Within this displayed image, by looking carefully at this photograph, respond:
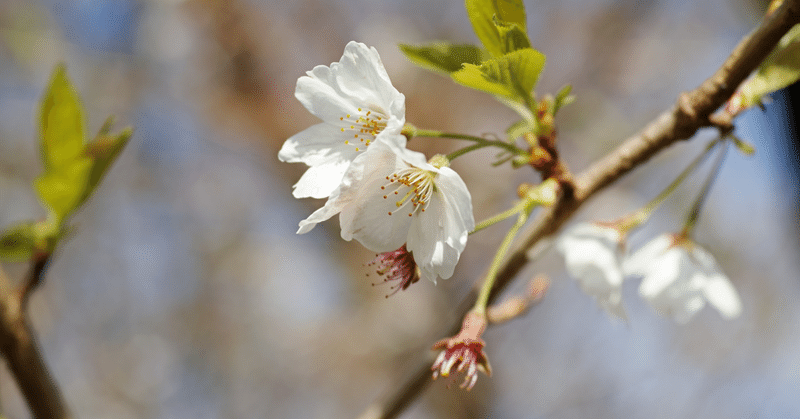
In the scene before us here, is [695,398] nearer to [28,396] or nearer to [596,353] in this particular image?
[596,353]

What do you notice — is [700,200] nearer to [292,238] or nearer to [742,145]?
[742,145]

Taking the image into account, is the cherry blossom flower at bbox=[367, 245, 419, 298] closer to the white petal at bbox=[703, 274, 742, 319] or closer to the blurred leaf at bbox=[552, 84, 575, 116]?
the blurred leaf at bbox=[552, 84, 575, 116]

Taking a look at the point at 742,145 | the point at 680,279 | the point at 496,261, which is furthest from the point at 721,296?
the point at 496,261

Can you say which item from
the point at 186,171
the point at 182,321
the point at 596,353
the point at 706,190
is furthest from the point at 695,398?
the point at 186,171

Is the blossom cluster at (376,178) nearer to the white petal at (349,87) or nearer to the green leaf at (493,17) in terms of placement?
the white petal at (349,87)

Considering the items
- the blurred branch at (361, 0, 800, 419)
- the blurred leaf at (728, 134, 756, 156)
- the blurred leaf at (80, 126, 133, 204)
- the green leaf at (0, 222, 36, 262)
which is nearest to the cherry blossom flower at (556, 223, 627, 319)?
the blurred branch at (361, 0, 800, 419)

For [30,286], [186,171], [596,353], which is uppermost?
[30,286]
